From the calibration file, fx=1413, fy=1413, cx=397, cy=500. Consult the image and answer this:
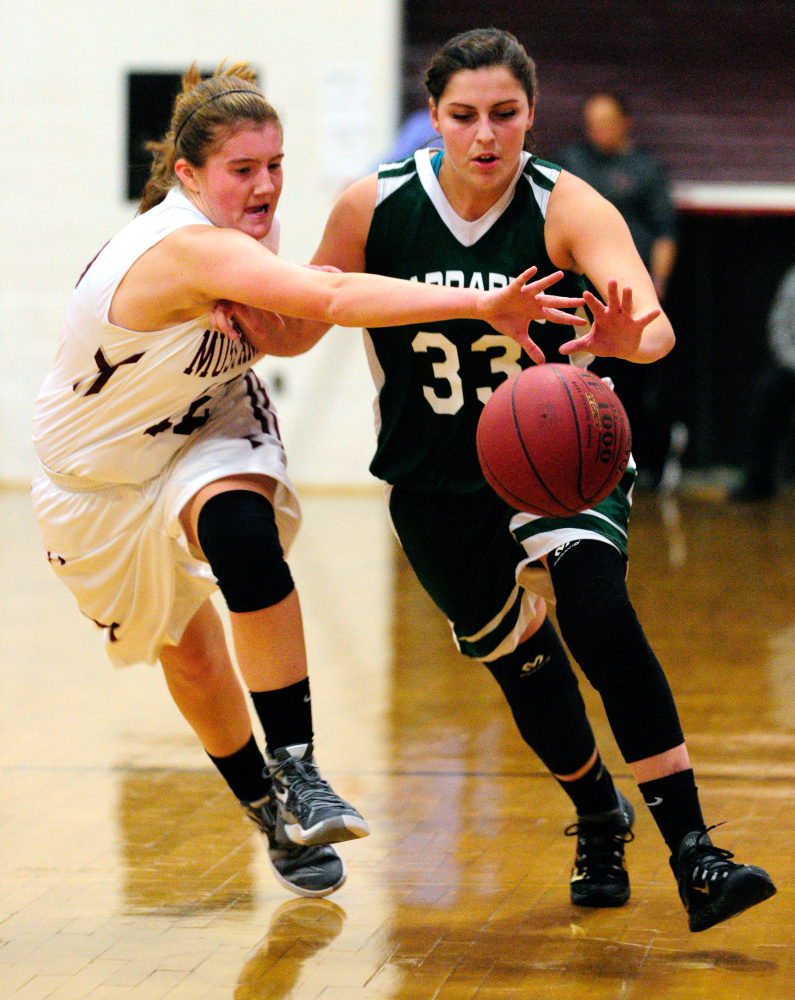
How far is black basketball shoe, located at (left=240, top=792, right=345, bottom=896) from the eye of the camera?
8.62 ft

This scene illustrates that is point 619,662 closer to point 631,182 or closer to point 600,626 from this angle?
point 600,626

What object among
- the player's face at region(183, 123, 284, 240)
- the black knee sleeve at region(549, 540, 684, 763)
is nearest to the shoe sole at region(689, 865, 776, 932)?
the black knee sleeve at region(549, 540, 684, 763)

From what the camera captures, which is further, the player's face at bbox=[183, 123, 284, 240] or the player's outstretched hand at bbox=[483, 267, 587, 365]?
the player's face at bbox=[183, 123, 284, 240]

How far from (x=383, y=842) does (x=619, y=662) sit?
0.83 meters

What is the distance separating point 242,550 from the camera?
2494mm

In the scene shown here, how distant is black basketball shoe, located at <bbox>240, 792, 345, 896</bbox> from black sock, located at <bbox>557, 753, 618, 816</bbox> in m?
0.48

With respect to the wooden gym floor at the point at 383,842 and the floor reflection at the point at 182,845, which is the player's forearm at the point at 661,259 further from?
the floor reflection at the point at 182,845

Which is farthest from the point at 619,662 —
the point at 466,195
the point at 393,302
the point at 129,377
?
the point at 129,377

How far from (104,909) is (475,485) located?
1.04 m

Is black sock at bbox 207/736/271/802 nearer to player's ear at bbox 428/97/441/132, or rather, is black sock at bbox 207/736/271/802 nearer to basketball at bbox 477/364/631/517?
basketball at bbox 477/364/631/517

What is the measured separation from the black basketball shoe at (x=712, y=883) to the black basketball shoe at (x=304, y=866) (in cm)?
66

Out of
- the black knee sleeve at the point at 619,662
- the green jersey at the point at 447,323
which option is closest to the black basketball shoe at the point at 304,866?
the black knee sleeve at the point at 619,662

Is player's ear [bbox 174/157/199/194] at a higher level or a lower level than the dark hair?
lower

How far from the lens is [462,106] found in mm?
2559
